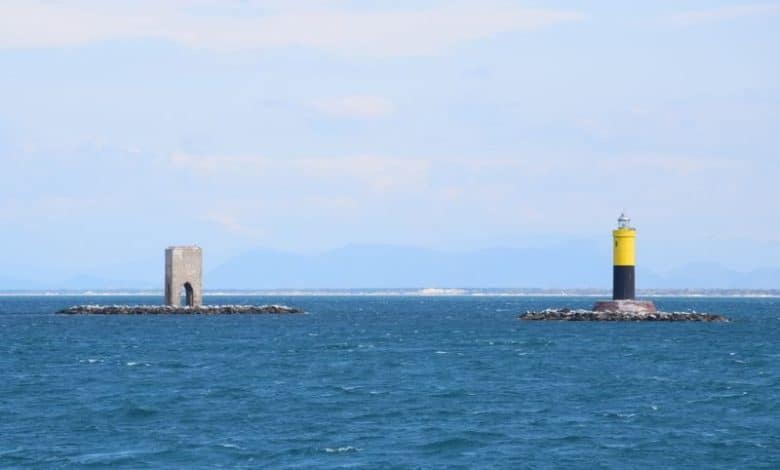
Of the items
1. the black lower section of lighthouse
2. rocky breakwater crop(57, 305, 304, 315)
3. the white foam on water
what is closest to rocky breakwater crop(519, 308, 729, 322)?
the black lower section of lighthouse

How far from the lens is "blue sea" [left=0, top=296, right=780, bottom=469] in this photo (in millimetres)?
33719

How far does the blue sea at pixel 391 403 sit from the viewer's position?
3372cm

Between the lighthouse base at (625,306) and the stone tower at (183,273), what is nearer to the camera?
the lighthouse base at (625,306)

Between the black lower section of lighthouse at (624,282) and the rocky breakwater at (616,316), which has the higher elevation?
the black lower section of lighthouse at (624,282)

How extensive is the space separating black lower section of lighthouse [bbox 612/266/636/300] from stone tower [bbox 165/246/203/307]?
3391 cm

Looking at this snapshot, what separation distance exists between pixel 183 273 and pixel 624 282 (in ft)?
121

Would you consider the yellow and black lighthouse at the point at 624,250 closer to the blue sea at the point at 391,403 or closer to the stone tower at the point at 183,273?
the blue sea at the point at 391,403

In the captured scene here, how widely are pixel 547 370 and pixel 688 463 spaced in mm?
23602

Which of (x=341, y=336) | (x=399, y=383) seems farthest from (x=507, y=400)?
(x=341, y=336)

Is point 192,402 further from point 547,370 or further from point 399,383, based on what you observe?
point 547,370

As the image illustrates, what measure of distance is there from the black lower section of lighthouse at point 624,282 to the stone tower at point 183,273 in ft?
111

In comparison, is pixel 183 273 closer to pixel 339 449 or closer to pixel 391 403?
pixel 391 403

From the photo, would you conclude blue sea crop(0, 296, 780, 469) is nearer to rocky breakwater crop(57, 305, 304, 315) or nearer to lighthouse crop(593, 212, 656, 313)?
lighthouse crop(593, 212, 656, 313)

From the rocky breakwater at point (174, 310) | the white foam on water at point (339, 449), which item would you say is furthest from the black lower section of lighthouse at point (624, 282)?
the white foam on water at point (339, 449)
